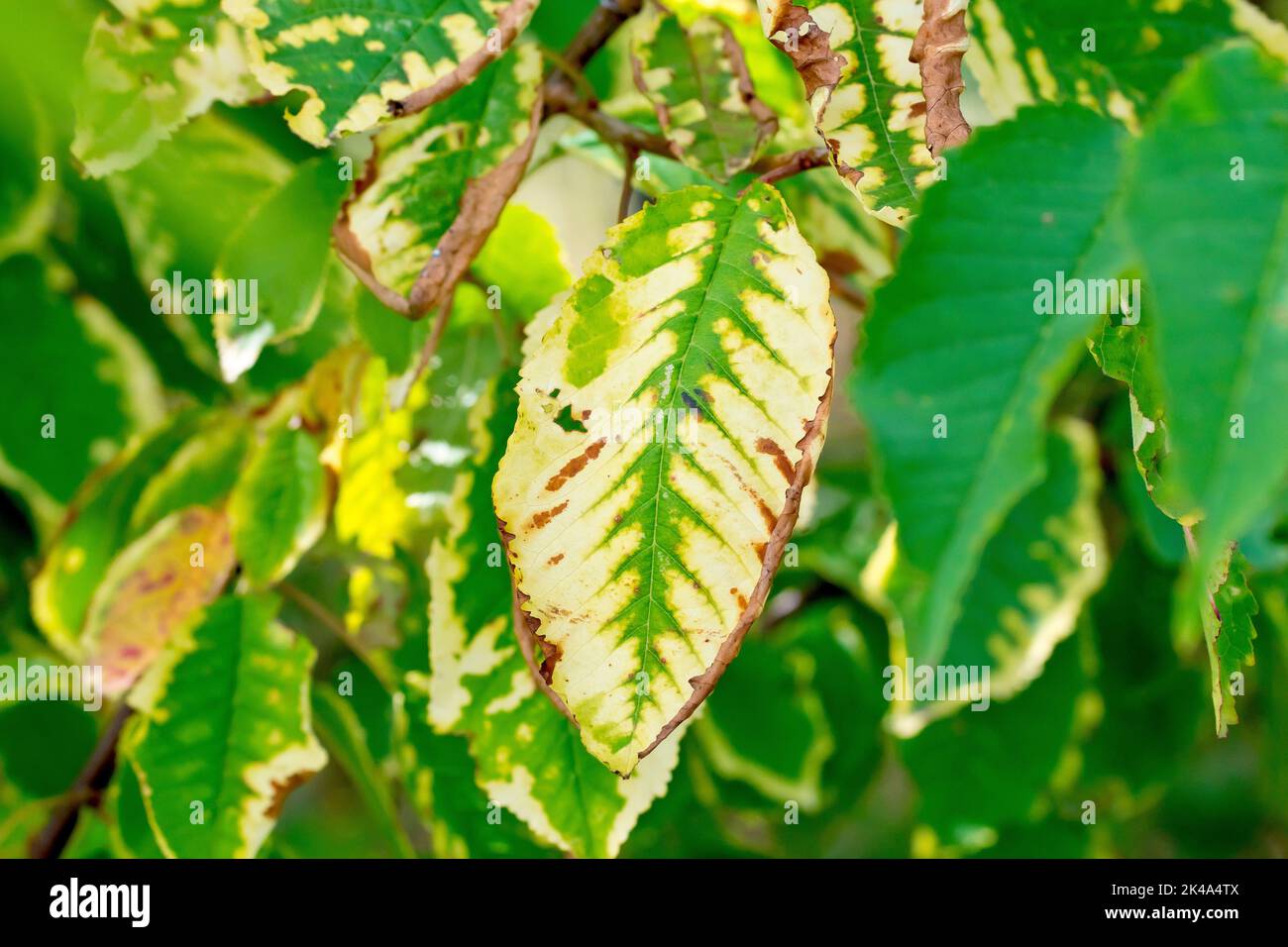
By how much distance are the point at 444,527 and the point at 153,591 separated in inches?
7.4

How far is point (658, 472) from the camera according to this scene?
0.41 meters

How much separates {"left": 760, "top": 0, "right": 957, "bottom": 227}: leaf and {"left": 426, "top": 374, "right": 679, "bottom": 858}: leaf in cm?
26

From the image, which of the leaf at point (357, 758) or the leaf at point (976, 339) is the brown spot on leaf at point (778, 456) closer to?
the leaf at point (976, 339)

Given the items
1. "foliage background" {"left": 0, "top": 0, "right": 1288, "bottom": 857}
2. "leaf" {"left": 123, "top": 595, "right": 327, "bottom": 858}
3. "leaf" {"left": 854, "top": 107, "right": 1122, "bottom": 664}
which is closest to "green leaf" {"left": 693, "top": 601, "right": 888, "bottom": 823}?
"foliage background" {"left": 0, "top": 0, "right": 1288, "bottom": 857}

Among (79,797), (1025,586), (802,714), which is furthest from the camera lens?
(802,714)

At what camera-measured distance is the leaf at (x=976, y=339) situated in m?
0.27

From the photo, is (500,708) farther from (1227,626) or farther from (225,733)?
(1227,626)

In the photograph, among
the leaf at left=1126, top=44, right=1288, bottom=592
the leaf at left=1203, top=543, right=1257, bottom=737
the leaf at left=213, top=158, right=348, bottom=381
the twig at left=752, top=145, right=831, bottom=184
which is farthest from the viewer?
the leaf at left=213, top=158, right=348, bottom=381

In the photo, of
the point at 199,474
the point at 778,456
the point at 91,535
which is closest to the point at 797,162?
the point at 778,456

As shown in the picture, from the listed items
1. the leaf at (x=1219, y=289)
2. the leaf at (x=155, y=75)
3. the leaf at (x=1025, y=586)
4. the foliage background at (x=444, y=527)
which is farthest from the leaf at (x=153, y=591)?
the leaf at (x=1219, y=289)

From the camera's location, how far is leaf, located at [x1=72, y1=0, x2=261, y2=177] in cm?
58

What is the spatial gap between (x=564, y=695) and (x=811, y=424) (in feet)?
0.44

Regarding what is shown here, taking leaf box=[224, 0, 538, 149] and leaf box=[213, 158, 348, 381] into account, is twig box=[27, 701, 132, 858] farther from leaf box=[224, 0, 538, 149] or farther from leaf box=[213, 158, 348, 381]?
leaf box=[224, 0, 538, 149]

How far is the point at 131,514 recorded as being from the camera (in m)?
0.81
